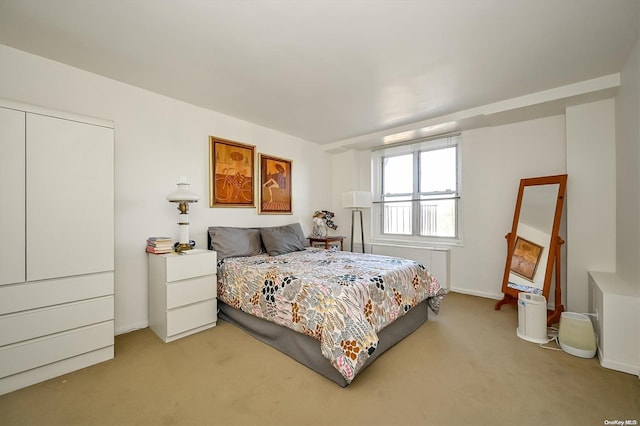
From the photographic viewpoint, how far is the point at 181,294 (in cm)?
246

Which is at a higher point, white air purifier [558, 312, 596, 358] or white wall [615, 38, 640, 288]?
white wall [615, 38, 640, 288]

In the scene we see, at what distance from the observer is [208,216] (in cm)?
329

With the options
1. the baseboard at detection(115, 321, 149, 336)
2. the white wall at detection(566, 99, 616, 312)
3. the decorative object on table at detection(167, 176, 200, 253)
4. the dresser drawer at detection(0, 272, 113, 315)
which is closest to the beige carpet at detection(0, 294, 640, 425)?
the baseboard at detection(115, 321, 149, 336)

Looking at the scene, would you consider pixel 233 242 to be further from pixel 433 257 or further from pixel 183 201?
pixel 433 257

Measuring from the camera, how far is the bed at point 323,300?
5.83ft

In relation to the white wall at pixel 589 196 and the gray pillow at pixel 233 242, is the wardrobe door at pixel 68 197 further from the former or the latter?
the white wall at pixel 589 196

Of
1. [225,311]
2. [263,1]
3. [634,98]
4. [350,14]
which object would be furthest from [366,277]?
[634,98]

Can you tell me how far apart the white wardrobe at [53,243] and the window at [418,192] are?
12.6ft

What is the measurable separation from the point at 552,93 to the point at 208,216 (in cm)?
402

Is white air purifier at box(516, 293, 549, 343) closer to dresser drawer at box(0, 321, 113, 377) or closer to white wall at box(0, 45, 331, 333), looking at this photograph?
white wall at box(0, 45, 331, 333)

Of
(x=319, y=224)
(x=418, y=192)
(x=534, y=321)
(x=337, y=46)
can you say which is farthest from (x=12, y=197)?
(x=418, y=192)

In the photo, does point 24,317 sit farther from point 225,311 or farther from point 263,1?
point 263,1

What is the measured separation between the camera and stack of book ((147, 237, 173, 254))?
2607mm

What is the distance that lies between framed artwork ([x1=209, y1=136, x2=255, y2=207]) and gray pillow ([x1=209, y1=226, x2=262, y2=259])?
383mm
